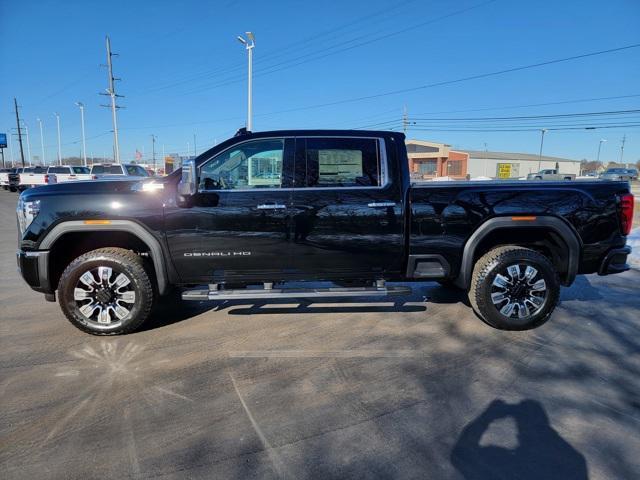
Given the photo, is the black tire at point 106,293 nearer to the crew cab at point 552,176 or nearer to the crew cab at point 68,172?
the crew cab at point 552,176

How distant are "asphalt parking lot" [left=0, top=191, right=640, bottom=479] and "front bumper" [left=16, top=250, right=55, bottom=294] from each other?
0.62m

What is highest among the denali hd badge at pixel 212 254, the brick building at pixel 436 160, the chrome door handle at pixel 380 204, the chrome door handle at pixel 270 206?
the brick building at pixel 436 160

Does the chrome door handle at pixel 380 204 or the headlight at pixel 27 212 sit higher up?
the chrome door handle at pixel 380 204

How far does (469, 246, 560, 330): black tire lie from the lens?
4668 mm

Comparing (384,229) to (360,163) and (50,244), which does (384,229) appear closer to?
(360,163)

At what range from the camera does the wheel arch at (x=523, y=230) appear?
4.62m

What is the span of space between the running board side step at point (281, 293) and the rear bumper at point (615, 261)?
84.9 inches

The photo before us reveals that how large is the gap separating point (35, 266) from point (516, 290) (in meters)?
4.85

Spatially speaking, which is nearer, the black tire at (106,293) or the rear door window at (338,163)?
the black tire at (106,293)

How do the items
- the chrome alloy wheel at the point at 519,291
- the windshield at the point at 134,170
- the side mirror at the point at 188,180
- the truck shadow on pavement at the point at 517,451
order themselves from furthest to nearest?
the windshield at the point at 134,170 < the chrome alloy wheel at the point at 519,291 < the side mirror at the point at 188,180 < the truck shadow on pavement at the point at 517,451

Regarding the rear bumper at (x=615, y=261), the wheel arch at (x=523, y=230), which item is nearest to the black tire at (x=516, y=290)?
the wheel arch at (x=523, y=230)

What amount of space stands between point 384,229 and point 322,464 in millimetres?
2500

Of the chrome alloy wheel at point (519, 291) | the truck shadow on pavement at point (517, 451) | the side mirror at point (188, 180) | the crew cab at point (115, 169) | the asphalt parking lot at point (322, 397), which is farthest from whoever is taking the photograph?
the crew cab at point (115, 169)

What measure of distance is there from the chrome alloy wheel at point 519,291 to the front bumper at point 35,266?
4.51 m
